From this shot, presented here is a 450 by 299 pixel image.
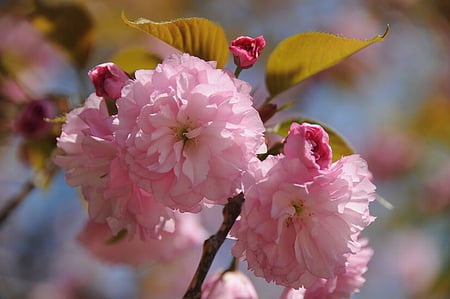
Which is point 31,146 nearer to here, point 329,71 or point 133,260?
point 133,260

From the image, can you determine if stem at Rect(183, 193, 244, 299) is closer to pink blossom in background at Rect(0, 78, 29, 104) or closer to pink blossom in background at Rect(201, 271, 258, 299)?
pink blossom in background at Rect(201, 271, 258, 299)

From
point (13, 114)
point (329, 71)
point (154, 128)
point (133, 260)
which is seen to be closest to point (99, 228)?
point (133, 260)

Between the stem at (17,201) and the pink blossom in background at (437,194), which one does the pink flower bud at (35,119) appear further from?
the pink blossom in background at (437,194)

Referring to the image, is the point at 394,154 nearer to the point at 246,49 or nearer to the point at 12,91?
the point at 12,91

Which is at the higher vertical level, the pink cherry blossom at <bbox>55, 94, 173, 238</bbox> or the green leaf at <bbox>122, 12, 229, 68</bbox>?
the green leaf at <bbox>122, 12, 229, 68</bbox>

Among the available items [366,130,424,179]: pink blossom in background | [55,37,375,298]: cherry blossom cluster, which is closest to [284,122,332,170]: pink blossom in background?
[55,37,375,298]: cherry blossom cluster

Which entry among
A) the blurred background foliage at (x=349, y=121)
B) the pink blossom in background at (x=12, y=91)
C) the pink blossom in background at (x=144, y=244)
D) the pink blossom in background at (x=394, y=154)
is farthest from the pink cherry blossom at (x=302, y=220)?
the pink blossom in background at (x=394, y=154)
